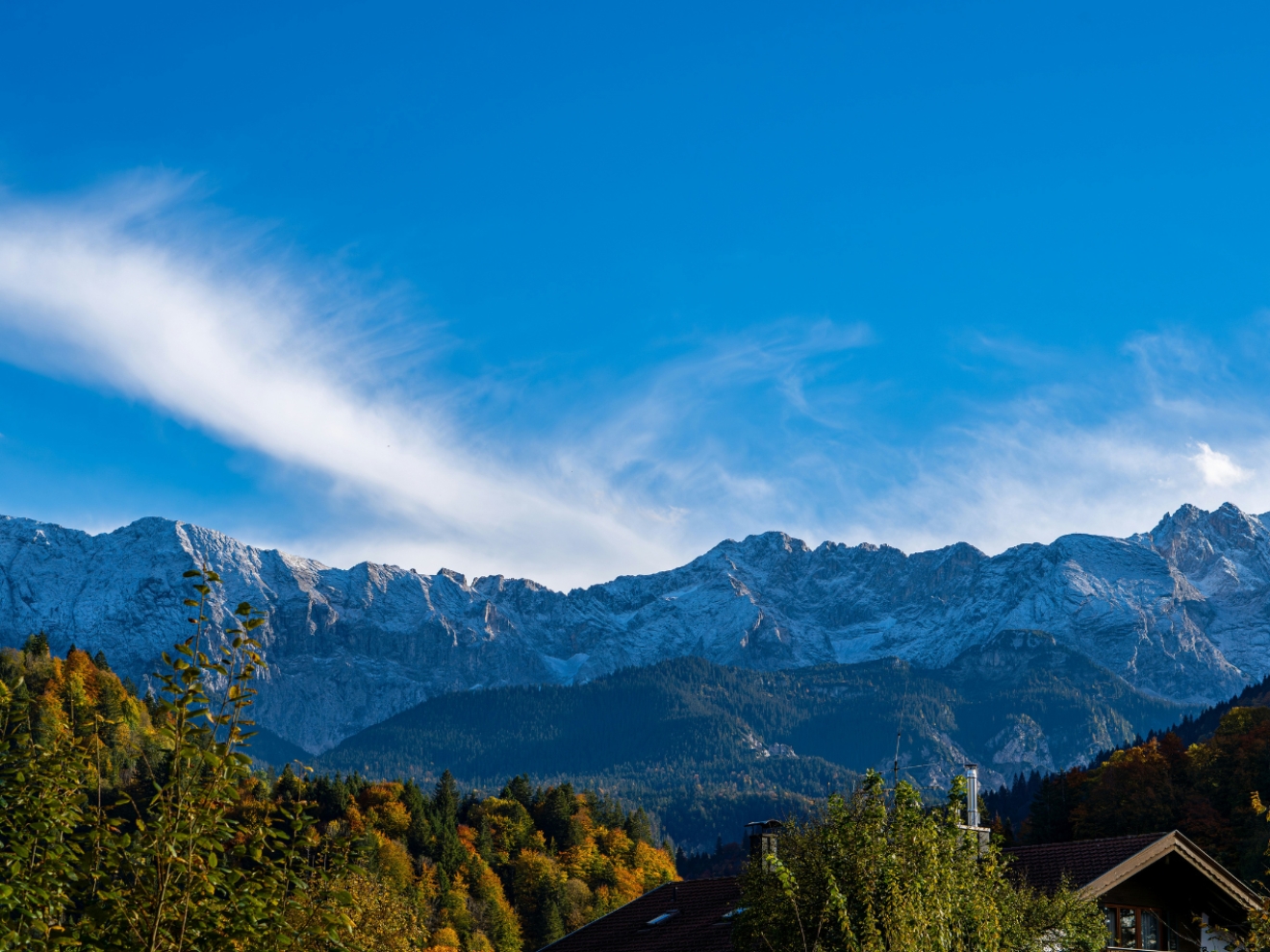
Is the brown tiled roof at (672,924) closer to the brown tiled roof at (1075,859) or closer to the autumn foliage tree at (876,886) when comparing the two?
the brown tiled roof at (1075,859)

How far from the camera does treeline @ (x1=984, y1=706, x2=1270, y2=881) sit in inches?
3472

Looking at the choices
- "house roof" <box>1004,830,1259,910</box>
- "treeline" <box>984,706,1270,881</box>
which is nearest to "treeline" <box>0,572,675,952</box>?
"house roof" <box>1004,830,1259,910</box>

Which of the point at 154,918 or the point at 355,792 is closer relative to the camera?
the point at 154,918

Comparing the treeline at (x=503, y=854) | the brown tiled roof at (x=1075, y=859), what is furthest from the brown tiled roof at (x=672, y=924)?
the treeline at (x=503, y=854)

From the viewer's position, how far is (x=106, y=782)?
9.73 meters

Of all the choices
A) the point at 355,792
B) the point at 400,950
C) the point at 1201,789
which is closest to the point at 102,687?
the point at 355,792

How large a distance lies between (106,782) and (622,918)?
38.3 meters

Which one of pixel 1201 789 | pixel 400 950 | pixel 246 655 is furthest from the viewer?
pixel 1201 789

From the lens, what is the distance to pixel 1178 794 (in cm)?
9944

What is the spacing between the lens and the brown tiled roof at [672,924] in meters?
38.1

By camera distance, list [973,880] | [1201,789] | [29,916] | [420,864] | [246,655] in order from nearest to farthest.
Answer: [29,916] → [246,655] → [973,880] → [1201,789] → [420,864]

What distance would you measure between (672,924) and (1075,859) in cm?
1394

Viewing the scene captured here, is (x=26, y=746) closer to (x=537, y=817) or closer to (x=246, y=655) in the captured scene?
(x=246, y=655)

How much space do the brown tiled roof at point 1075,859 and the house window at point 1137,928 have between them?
66.4 inches
